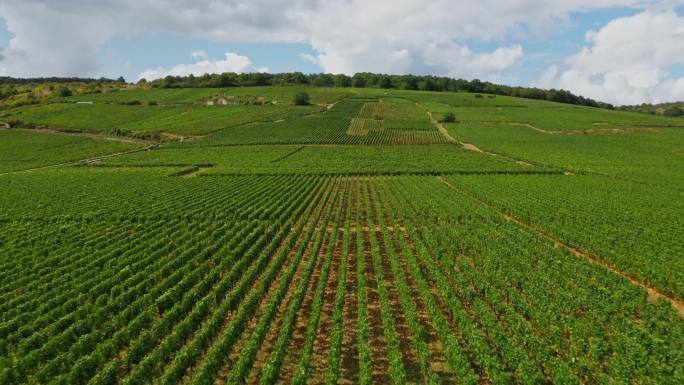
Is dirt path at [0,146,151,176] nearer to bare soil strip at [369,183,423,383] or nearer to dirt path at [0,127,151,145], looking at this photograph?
dirt path at [0,127,151,145]

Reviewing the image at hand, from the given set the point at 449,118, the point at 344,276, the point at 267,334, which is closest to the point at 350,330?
the point at 267,334

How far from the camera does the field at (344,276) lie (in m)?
14.6

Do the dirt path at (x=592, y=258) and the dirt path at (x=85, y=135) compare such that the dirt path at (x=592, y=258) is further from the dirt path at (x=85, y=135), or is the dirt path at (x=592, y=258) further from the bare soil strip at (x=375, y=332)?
the dirt path at (x=85, y=135)

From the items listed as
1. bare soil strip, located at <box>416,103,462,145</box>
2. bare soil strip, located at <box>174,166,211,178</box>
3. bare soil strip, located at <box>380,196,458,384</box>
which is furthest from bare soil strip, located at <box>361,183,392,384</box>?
bare soil strip, located at <box>416,103,462,145</box>

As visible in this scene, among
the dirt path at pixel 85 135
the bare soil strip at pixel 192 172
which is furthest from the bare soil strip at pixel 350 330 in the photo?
the dirt path at pixel 85 135

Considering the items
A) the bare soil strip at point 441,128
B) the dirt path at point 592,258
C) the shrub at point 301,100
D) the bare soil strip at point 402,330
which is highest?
the shrub at point 301,100

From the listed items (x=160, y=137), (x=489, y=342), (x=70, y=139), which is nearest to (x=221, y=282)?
(x=489, y=342)

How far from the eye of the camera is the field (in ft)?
47.9

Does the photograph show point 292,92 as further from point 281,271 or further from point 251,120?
point 281,271

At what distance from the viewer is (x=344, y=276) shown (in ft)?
72.6

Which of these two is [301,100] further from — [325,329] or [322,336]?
[322,336]

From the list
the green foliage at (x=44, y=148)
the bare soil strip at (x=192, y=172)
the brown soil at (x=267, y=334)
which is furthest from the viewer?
the green foliage at (x=44, y=148)

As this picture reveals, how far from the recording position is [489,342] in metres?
16.2

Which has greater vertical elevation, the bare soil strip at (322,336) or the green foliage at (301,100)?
the green foliage at (301,100)
